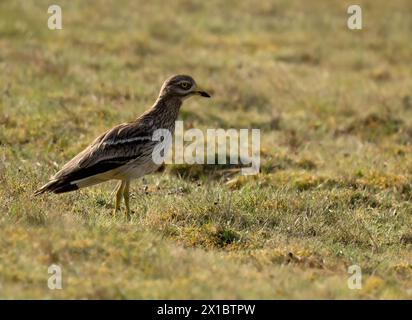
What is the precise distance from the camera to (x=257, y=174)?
13.2 m

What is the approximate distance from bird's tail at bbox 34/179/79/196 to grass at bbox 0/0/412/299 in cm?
17

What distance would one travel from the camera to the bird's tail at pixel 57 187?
1027 centimetres

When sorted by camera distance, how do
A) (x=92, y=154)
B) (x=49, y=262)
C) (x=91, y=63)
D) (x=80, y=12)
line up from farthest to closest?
(x=80, y=12) < (x=91, y=63) < (x=92, y=154) < (x=49, y=262)

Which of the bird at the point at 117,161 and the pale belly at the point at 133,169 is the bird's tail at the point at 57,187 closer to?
the bird at the point at 117,161

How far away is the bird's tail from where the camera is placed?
1027 cm

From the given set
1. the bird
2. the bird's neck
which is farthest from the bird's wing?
the bird's neck

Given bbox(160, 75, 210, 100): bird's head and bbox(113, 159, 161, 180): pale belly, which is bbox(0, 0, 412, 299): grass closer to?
bbox(113, 159, 161, 180): pale belly

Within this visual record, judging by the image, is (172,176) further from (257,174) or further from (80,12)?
(80,12)

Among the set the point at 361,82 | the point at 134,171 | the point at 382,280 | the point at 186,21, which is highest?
the point at 186,21

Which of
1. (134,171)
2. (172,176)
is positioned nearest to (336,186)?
(172,176)

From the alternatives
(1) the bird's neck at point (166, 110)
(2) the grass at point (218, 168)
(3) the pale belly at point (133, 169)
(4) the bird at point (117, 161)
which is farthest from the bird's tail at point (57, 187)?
(1) the bird's neck at point (166, 110)

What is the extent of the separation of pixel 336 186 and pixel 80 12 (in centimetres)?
1296

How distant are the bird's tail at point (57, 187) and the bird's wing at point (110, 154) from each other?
71 mm

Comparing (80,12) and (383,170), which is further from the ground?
(80,12)
